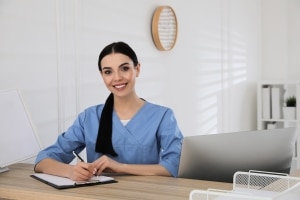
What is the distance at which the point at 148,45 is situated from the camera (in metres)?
3.38

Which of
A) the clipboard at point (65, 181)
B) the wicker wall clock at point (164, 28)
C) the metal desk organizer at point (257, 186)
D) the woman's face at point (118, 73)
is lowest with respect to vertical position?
the clipboard at point (65, 181)

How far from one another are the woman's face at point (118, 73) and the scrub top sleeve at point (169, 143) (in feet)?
0.65

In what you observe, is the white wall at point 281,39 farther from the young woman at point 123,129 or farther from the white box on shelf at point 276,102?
the young woman at point 123,129

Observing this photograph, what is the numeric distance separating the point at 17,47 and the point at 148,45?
1.23 metres

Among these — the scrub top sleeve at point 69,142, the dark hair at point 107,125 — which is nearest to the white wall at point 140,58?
the scrub top sleeve at point 69,142

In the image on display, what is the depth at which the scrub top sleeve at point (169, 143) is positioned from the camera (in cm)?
189

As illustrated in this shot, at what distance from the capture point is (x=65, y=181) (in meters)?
1.68

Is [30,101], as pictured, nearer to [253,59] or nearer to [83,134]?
[83,134]

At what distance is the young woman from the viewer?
1.92 metres

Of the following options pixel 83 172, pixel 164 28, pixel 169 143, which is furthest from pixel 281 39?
pixel 83 172

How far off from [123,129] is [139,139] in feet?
0.25

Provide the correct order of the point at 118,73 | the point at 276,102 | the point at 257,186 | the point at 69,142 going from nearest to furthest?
the point at 257,186
the point at 118,73
the point at 69,142
the point at 276,102

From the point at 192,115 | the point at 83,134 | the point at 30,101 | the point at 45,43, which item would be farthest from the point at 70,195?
the point at 192,115

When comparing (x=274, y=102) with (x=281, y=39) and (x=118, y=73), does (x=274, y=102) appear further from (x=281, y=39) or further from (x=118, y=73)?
(x=118, y=73)
